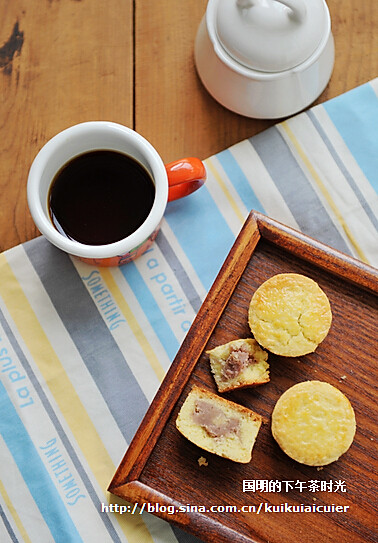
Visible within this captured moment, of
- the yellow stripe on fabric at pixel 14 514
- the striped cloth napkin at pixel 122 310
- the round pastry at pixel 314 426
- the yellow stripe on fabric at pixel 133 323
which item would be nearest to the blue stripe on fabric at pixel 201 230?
the striped cloth napkin at pixel 122 310

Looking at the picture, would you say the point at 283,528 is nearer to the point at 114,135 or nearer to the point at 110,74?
the point at 114,135

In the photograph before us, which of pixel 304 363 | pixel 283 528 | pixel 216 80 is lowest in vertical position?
pixel 283 528

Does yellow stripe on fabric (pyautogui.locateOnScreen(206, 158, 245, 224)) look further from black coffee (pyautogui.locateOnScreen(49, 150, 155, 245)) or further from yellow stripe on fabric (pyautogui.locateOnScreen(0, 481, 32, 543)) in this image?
yellow stripe on fabric (pyautogui.locateOnScreen(0, 481, 32, 543))

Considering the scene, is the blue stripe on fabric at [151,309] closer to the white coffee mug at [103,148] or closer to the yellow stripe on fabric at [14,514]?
the white coffee mug at [103,148]

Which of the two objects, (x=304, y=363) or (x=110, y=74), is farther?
(x=110, y=74)

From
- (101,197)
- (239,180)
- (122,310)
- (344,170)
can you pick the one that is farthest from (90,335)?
(344,170)

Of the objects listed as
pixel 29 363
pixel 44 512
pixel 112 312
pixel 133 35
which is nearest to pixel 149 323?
pixel 112 312
